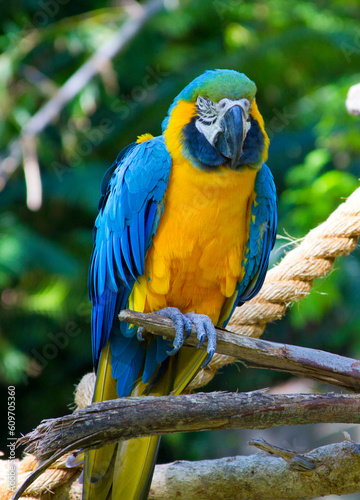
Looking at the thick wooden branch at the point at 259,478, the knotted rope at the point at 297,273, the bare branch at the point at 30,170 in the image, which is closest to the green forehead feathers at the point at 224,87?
the knotted rope at the point at 297,273

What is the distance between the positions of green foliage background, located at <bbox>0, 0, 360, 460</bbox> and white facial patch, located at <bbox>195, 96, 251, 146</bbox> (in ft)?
5.61

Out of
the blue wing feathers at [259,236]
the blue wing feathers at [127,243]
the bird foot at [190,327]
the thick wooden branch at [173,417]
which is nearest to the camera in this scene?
the thick wooden branch at [173,417]

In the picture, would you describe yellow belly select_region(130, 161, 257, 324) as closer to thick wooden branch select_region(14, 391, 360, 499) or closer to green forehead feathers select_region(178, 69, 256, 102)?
green forehead feathers select_region(178, 69, 256, 102)

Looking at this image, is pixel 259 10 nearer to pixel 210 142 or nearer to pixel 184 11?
pixel 184 11

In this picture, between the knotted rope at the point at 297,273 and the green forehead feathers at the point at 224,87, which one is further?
the knotted rope at the point at 297,273

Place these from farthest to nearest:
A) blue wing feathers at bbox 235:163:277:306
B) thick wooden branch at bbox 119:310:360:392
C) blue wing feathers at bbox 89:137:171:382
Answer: blue wing feathers at bbox 235:163:277:306
blue wing feathers at bbox 89:137:171:382
thick wooden branch at bbox 119:310:360:392

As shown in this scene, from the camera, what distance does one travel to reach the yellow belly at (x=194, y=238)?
215cm

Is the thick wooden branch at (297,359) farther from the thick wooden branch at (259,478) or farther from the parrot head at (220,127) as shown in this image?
the parrot head at (220,127)

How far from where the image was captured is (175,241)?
2.16 m

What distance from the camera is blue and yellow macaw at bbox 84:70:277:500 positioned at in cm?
209

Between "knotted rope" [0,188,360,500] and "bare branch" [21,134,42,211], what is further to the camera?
"bare branch" [21,134,42,211]

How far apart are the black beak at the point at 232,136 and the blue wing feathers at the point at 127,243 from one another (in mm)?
234

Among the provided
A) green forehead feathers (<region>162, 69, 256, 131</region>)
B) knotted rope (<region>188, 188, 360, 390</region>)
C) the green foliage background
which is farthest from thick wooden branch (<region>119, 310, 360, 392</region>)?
the green foliage background

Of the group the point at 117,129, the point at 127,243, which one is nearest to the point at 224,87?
the point at 127,243
